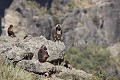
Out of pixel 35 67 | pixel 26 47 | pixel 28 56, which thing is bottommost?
pixel 35 67

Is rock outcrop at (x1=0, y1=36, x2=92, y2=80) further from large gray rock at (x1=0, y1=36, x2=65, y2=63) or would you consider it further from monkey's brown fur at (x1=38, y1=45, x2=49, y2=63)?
monkey's brown fur at (x1=38, y1=45, x2=49, y2=63)

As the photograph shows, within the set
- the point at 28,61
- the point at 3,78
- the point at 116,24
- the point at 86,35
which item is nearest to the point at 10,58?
the point at 28,61

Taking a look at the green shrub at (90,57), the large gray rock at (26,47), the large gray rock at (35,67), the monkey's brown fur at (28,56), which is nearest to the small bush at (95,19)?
the green shrub at (90,57)

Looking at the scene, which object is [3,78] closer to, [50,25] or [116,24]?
[50,25]

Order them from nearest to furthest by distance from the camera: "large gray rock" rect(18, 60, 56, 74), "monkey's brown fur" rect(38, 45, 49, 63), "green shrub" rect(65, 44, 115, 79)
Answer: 1. "large gray rock" rect(18, 60, 56, 74)
2. "monkey's brown fur" rect(38, 45, 49, 63)
3. "green shrub" rect(65, 44, 115, 79)

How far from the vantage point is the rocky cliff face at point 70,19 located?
165 meters

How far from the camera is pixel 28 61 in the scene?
83.0 ft

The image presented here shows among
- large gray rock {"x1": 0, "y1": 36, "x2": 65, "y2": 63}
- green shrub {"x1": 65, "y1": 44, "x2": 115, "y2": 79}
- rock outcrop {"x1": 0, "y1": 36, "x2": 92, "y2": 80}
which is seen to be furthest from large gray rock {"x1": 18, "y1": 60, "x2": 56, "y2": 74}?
green shrub {"x1": 65, "y1": 44, "x2": 115, "y2": 79}

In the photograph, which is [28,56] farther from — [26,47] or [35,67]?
[35,67]

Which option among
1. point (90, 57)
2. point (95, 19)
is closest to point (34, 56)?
point (90, 57)

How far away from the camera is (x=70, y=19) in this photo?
181125 mm

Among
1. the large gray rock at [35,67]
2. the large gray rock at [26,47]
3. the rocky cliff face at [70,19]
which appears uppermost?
the rocky cliff face at [70,19]

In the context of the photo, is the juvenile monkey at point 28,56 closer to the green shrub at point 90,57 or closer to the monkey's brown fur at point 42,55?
the monkey's brown fur at point 42,55

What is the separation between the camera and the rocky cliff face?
542ft
